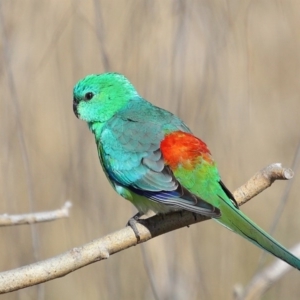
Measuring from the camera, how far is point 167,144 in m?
2.44

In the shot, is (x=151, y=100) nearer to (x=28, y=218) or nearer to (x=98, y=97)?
(x=98, y=97)

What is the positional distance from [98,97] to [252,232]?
1.07m

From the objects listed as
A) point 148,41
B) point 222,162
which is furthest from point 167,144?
point 222,162

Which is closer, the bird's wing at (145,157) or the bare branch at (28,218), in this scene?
the bare branch at (28,218)

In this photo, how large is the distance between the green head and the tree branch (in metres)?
0.67

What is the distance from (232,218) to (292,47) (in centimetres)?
269

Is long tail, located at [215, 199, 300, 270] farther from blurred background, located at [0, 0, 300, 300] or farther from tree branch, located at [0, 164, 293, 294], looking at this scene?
blurred background, located at [0, 0, 300, 300]

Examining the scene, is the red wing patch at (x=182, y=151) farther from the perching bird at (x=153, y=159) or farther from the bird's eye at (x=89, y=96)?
the bird's eye at (x=89, y=96)

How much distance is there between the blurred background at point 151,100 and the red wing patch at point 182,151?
452mm

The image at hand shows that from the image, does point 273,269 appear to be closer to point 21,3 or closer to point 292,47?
point 21,3

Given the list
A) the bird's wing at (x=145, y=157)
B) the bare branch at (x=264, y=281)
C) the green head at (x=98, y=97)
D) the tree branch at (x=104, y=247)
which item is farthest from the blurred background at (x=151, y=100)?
the bare branch at (x=264, y=281)

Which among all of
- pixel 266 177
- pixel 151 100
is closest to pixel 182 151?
pixel 266 177

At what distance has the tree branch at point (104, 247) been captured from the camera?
1797 millimetres

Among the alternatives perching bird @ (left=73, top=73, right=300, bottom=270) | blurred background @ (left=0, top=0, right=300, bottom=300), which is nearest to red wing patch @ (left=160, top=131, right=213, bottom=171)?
perching bird @ (left=73, top=73, right=300, bottom=270)
